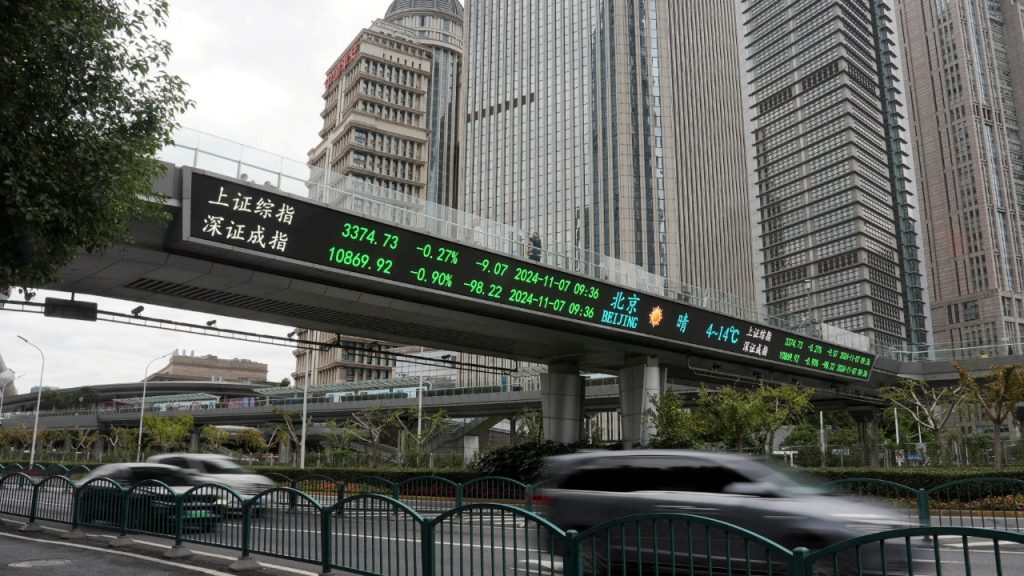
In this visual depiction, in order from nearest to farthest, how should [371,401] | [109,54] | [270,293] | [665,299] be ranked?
[109,54] → [270,293] → [665,299] → [371,401]

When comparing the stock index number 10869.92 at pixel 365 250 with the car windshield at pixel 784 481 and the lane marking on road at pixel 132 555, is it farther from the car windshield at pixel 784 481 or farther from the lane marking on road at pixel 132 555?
the car windshield at pixel 784 481

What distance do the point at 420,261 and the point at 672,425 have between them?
13981mm

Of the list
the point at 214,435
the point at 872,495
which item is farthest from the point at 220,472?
the point at 214,435

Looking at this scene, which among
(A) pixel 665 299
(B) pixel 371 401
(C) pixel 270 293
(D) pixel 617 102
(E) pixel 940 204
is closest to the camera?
(C) pixel 270 293

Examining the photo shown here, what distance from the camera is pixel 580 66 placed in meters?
129

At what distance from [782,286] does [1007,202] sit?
1884 inches

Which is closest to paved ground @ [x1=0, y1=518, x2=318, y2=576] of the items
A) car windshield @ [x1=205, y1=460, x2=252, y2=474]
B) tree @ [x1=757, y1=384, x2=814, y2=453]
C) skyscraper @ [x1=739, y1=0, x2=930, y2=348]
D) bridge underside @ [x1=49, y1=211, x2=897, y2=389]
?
car windshield @ [x1=205, y1=460, x2=252, y2=474]

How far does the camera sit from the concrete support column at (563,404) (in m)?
31.9

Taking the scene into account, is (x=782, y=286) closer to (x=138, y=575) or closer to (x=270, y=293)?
(x=270, y=293)

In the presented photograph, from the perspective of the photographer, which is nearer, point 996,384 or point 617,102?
point 996,384

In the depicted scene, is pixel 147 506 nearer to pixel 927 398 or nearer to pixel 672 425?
pixel 672 425

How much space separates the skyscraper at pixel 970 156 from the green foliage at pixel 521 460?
136 metres

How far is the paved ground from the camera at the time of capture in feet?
33.0

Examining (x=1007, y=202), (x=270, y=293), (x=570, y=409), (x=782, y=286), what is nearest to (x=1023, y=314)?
(x=1007, y=202)
